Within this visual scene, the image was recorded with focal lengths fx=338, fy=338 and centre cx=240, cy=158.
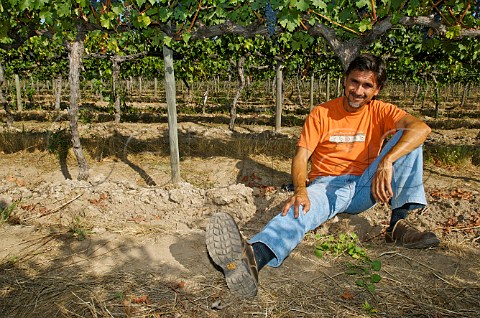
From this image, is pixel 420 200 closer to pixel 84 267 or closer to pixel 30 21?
pixel 84 267

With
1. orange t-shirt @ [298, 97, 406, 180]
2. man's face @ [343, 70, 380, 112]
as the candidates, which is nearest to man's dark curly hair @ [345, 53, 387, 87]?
man's face @ [343, 70, 380, 112]

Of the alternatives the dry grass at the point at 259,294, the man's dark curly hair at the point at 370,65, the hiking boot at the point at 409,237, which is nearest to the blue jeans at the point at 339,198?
the hiking boot at the point at 409,237

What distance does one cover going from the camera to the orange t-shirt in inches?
96.6

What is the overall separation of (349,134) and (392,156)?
0.45m

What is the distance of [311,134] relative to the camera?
239 centimetres

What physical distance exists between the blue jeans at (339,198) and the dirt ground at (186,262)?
0.94 ft

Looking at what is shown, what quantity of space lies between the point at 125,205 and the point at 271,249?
6.89 ft

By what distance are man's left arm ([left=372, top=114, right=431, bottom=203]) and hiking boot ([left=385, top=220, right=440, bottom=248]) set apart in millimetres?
346

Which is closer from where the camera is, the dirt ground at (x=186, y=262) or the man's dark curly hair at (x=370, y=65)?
the dirt ground at (x=186, y=262)

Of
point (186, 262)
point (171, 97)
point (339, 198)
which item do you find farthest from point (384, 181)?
point (171, 97)

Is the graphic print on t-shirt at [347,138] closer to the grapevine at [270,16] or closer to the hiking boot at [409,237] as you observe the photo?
the hiking boot at [409,237]

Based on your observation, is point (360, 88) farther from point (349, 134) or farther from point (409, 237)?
point (409, 237)

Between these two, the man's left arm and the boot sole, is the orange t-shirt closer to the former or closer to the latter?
the man's left arm

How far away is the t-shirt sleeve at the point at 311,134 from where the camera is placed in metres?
2.37
